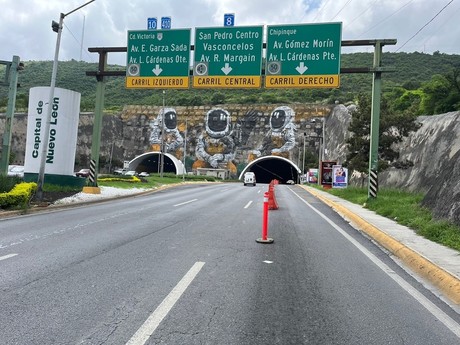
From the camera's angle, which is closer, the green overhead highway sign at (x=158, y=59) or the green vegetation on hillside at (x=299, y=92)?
the green overhead highway sign at (x=158, y=59)

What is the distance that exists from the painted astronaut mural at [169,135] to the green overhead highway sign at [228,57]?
54.8m

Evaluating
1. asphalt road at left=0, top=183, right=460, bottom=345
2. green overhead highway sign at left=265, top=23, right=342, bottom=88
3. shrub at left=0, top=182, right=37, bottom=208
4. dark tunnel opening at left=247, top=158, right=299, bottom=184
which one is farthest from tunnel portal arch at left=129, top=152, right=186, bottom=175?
asphalt road at left=0, top=183, right=460, bottom=345

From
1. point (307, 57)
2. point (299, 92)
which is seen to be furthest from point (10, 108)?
point (299, 92)

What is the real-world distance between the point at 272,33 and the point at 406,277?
15.2 meters

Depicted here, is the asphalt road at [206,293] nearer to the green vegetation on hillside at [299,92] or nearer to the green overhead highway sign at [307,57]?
the green overhead highway sign at [307,57]

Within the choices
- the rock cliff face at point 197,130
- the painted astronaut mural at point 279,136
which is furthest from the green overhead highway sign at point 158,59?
the painted astronaut mural at point 279,136

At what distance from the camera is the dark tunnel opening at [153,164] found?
80.3 m

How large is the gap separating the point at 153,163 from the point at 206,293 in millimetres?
81310

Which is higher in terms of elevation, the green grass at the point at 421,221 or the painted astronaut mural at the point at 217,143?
the painted astronaut mural at the point at 217,143

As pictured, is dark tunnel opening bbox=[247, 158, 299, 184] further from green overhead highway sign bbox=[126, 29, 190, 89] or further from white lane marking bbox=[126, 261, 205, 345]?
white lane marking bbox=[126, 261, 205, 345]

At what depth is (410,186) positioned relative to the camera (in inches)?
1105

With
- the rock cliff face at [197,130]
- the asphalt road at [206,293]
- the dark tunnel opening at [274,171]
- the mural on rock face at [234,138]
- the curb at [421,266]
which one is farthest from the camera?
the dark tunnel opening at [274,171]

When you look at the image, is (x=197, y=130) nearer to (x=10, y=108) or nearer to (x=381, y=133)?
(x=381, y=133)

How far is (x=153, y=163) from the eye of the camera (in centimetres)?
8512
